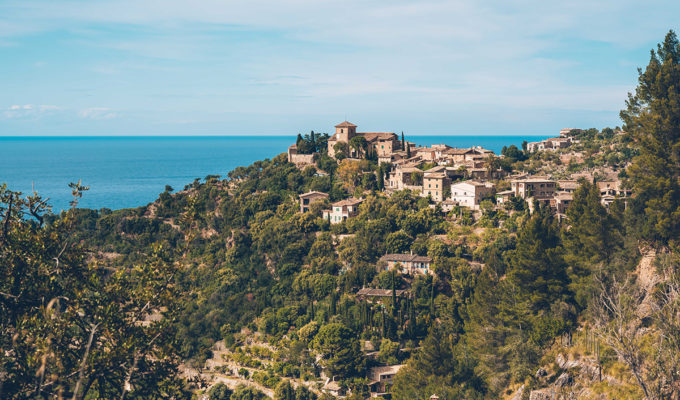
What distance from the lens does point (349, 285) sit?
61.3 m

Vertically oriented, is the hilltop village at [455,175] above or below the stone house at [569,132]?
below

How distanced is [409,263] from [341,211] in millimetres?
14374

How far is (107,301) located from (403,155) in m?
73.8

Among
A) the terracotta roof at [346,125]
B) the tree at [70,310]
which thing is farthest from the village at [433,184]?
the tree at [70,310]

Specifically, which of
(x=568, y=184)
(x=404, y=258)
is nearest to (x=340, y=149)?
(x=404, y=258)

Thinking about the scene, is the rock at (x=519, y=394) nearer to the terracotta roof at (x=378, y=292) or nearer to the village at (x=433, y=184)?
the village at (x=433, y=184)

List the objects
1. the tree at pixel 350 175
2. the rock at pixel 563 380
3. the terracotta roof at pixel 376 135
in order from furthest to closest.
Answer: the terracotta roof at pixel 376 135 < the tree at pixel 350 175 < the rock at pixel 563 380

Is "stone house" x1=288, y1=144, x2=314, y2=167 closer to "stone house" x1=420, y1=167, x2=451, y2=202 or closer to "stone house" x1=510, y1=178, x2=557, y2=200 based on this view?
"stone house" x1=420, y1=167, x2=451, y2=202

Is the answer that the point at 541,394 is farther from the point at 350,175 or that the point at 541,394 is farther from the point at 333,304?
the point at 350,175

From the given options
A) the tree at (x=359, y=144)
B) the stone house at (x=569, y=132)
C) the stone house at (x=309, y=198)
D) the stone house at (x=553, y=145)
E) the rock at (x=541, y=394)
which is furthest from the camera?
the stone house at (x=569, y=132)

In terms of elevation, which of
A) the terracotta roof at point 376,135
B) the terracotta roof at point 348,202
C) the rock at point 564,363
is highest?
the terracotta roof at point 376,135

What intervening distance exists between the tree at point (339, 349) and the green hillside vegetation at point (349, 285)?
0.17 metres

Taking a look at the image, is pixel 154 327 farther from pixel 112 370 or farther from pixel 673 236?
pixel 673 236

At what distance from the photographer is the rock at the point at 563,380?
28750 mm
